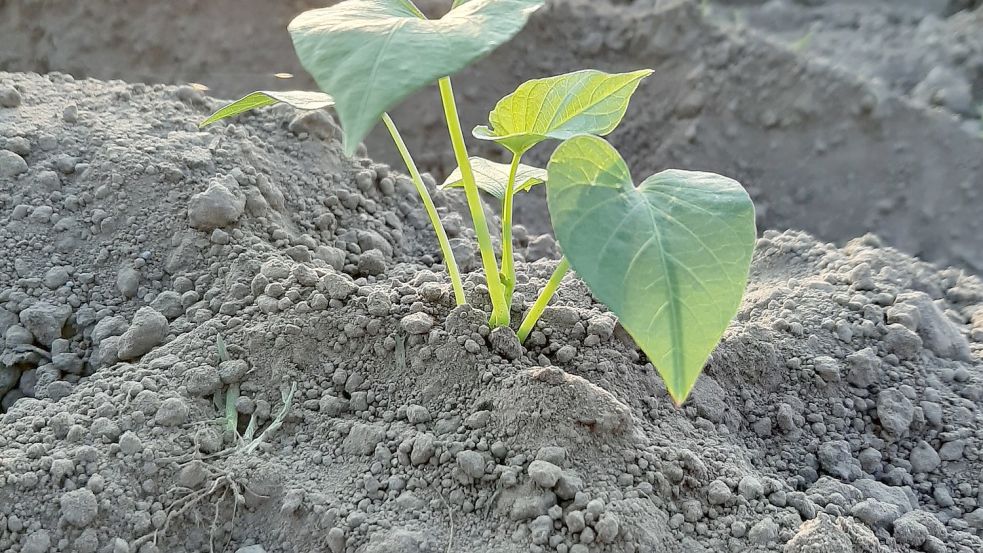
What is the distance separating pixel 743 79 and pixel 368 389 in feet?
6.18

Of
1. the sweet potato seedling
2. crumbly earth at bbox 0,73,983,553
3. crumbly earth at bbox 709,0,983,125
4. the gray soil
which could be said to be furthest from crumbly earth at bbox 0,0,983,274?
the sweet potato seedling

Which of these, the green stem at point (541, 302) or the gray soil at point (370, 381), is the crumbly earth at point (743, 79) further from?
the green stem at point (541, 302)

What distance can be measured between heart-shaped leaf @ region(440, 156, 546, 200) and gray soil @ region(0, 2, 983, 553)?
0.14 meters

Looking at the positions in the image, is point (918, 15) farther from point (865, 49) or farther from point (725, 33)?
point (725, 33)

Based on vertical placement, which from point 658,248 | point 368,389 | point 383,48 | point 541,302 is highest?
point 383,48

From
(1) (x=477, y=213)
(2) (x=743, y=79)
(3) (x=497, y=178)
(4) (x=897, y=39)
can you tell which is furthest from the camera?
(4) (x=897, y=39)

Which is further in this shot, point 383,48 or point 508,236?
point 508,236

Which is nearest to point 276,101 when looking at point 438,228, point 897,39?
point 438,228

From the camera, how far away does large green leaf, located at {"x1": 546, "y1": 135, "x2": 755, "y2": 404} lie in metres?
0.80

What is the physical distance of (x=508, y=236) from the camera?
1.04 m

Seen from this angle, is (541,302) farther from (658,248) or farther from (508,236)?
(658,248)

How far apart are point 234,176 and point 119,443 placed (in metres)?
0.47

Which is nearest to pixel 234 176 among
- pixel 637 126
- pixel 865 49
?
pixel 637 126

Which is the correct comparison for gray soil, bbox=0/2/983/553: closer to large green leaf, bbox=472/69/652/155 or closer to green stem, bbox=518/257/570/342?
green stem, bbox=518/257/570/342
